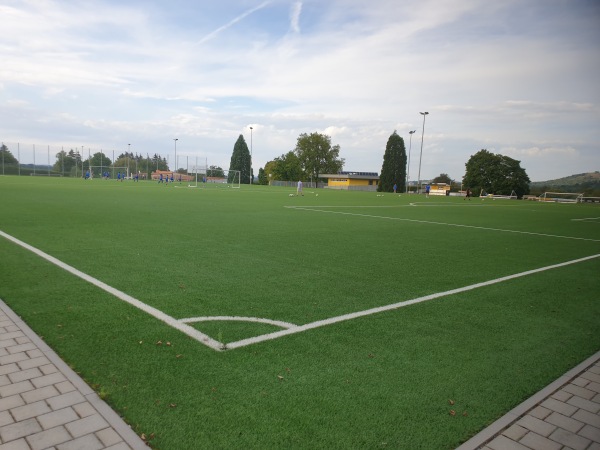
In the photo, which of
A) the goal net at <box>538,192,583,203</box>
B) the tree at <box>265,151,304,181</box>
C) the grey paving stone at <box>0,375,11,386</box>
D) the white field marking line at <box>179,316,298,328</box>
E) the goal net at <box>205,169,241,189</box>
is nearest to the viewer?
the grey paving stone at <box>0,375,11,386</box>

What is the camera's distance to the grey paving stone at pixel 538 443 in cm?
252

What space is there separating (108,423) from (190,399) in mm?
514

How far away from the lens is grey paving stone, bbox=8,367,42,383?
299 centimetres

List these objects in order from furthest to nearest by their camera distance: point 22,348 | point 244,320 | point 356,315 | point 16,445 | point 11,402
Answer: point 356,315 < point 244,320 < point 22,348 < point 11,402 < point 16,445

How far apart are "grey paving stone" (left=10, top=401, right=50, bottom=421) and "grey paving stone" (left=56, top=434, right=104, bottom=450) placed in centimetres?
42

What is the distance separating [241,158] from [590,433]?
95.7 metres

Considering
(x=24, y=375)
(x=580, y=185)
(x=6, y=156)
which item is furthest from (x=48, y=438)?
(x=580, y=185)

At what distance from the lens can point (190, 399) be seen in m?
2.77

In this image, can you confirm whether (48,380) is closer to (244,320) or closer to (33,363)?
(33,363)

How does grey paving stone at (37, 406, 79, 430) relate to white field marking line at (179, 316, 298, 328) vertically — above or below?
below

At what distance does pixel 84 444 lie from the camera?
234 centimetres

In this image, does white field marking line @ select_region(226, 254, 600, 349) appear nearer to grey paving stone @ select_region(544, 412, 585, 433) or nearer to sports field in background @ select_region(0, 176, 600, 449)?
sports field in background @ select_region(0, 176, 600, 449)

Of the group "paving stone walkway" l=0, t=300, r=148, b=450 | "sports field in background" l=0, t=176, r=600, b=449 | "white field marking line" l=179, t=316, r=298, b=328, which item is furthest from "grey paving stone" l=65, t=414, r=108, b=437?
"white field marking line" l=179, t=316, r=298, b=328

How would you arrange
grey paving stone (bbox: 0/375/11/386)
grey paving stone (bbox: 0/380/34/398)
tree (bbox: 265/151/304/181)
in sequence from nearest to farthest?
grey paving stone (bbox: 0/380/34/398), grey paving stone (bbox: 0/375/11/386), tree (bbox: 265/151/304/181)
